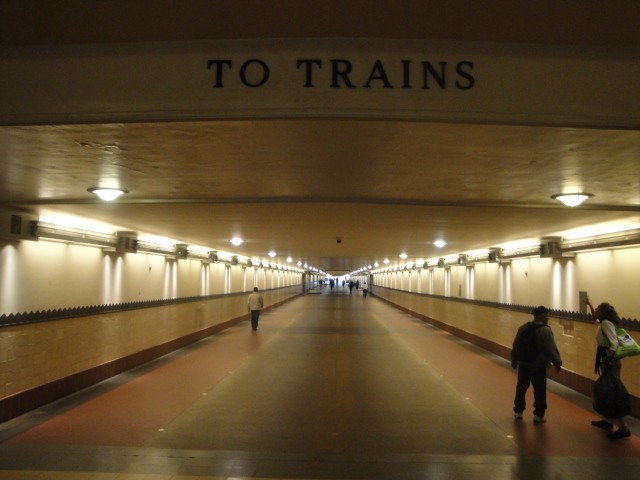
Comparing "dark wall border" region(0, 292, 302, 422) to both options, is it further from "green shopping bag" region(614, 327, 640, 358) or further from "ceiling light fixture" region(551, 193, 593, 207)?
"ceiling light fixture" region(551, 193, 593, 207)

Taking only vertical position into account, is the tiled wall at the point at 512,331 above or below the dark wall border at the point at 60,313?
below

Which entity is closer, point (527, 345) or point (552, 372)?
point (527, 345)

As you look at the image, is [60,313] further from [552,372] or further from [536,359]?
[552,372]

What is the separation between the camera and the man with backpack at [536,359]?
6.72 meters

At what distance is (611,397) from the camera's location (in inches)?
236

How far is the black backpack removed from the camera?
22.4ft

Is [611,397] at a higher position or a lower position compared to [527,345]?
lower

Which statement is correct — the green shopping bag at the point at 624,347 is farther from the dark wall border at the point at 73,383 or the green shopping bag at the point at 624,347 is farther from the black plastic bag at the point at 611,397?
the dark wall border at the point at 73,383

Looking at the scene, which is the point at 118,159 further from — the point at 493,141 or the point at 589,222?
the point at 589,222

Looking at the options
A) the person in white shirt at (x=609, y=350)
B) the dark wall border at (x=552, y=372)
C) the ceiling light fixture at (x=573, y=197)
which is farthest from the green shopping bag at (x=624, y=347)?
the ceiling light fixture at (x=573, y=197)

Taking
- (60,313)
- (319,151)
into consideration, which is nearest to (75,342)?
(60,313)

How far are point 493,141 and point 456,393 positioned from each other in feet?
18.2

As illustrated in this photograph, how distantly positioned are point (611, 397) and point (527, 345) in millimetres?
1197

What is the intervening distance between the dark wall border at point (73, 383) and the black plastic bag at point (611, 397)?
313 inches
